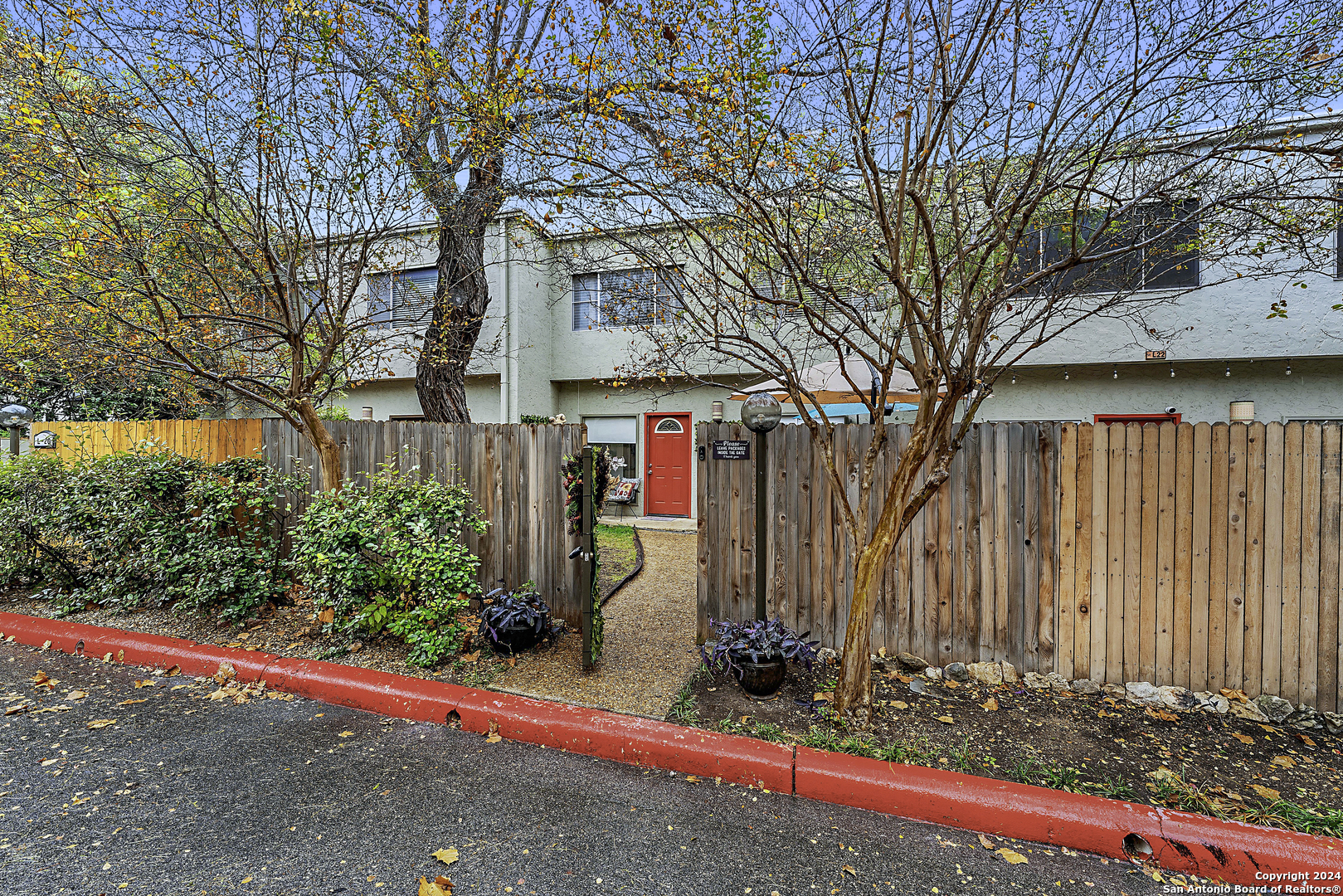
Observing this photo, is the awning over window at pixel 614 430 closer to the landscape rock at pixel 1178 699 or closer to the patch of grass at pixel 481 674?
the patch of grass at pixel 481 674

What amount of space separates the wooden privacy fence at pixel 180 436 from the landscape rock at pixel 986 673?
25.3 feet

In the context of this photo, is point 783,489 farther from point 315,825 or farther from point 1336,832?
point 315,825

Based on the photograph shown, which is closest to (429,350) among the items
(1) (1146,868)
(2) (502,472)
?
(2) (502,472)

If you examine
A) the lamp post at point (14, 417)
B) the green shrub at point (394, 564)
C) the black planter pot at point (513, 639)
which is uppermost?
the lamp post at point (14, 417)

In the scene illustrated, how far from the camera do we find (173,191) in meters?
4.95

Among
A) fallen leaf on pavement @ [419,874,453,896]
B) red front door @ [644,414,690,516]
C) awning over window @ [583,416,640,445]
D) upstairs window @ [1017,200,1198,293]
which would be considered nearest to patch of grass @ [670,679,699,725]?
fallen leaf on pavement @ [419,874,453,896]

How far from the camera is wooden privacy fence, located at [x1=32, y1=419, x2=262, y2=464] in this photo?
6.73 meters

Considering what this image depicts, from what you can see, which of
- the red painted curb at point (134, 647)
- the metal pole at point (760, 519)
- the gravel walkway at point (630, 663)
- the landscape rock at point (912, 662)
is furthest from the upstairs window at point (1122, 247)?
the red painted curb at point (134, 647)

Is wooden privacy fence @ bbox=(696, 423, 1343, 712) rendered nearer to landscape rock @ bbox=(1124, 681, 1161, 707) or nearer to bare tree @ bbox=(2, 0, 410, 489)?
landscape rock @ bbox=(1124, 681, 1161, 707)

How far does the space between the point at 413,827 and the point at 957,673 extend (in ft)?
11.9

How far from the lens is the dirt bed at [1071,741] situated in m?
2.79

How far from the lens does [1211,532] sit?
373cm

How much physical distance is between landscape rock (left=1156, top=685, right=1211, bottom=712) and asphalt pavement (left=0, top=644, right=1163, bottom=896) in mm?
1800

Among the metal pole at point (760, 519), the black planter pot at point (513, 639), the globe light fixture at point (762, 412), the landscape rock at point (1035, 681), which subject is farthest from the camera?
the black planter pot at point (513, 639)
